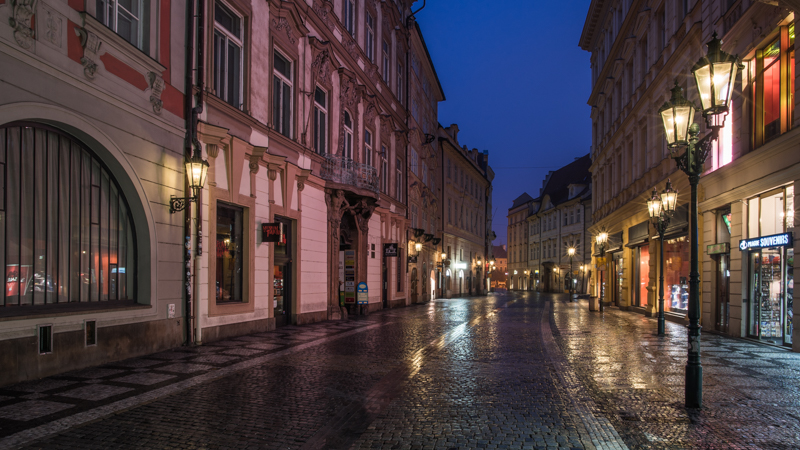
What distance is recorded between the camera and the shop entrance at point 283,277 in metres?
16.7

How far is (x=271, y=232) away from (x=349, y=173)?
265 inches

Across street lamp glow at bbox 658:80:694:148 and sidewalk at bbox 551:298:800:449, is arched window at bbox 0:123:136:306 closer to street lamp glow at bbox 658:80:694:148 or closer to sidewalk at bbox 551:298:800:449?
sidewalk at bbox 551:298:800:449

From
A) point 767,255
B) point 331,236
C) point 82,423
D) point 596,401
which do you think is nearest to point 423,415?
point 596,401

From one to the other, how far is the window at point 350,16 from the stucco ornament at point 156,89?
1213 centimetres

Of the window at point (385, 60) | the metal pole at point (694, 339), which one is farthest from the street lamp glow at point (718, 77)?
the window at point (385, 60)

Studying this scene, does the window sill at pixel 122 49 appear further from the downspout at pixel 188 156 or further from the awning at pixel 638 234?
the awning at pixel 638 234

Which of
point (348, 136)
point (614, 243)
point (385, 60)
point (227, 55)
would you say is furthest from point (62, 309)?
point (614, 243)

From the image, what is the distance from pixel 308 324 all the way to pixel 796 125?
45.7 feet

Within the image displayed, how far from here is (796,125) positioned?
11859 mm

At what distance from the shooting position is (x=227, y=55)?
14344 millimetres

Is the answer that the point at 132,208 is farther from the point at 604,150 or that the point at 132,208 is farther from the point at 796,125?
the point at 604,150

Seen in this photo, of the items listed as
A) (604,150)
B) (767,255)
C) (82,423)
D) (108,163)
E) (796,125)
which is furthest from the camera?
(604,150)

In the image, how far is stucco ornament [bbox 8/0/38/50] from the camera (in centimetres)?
781

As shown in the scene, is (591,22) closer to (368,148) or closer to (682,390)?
(368,148)
